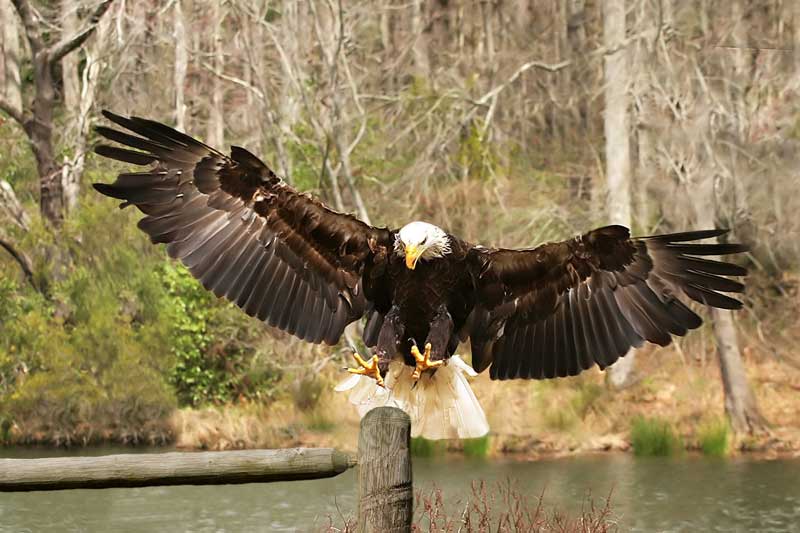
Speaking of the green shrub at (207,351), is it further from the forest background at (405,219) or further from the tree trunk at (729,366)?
the tree trunk at (729,366)

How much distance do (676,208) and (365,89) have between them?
9.31 meters

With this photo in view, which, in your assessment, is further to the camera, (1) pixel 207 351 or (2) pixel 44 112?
(2) pixel 44 112

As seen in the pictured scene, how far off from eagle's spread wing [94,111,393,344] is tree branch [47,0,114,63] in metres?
13.0

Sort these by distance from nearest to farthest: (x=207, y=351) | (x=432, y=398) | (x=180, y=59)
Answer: (x=432, y=398) → (x=207, y=351) → (x=180, y=59)

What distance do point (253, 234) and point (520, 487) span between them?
680 cm

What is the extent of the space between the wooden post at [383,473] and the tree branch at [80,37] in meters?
15.6

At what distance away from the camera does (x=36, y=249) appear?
18703 millimetres

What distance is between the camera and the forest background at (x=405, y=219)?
16.9 meters

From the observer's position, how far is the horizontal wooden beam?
4.29 m

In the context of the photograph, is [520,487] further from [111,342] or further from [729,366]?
[111,342]

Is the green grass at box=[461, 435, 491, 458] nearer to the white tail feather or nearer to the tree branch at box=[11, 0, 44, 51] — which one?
the white tail feather

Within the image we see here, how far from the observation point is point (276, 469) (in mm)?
4297

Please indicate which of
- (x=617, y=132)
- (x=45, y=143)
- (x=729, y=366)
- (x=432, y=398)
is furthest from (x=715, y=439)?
(x=45, y=143)

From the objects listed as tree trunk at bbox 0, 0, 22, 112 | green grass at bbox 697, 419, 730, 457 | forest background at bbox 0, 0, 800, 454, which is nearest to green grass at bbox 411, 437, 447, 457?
forest background at bbox 0, 0, 800, 454
